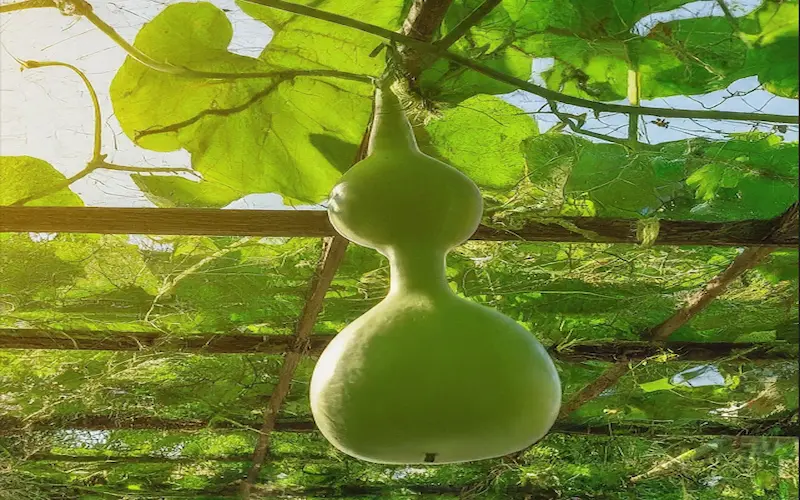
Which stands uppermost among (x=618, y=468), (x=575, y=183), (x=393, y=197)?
(x=393, y=197)

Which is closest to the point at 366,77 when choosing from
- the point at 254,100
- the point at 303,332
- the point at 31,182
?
the point at 254,100

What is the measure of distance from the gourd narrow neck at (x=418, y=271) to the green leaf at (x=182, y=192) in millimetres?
460

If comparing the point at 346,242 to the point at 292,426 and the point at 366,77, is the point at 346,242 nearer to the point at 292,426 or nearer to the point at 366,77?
the point at 366,77

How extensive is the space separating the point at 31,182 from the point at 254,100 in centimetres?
38

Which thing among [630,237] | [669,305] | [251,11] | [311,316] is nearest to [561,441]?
[669,305]

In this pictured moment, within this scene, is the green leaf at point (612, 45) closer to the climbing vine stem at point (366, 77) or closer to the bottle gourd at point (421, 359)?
the climbing vine stem at point (366, 77)

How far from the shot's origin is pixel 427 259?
559 mm

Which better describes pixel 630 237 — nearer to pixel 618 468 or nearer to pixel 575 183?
pixel 575 183

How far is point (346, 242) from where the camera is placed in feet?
3.75

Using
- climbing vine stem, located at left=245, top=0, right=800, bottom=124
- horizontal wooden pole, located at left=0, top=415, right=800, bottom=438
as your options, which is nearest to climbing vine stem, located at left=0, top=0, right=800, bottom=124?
climbing vine stem, located at left=245, top=0, right=800, bottom=124

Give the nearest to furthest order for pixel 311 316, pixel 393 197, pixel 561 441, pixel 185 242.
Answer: pixel 393 197 → pixel 185 242 → pixel 311 316 → pixel 561 441

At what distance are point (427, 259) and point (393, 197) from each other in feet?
0.18

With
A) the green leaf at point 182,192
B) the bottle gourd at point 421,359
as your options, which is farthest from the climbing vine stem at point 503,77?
the green leaf at point 182,192

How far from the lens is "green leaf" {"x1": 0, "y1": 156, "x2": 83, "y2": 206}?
947 millimetres
